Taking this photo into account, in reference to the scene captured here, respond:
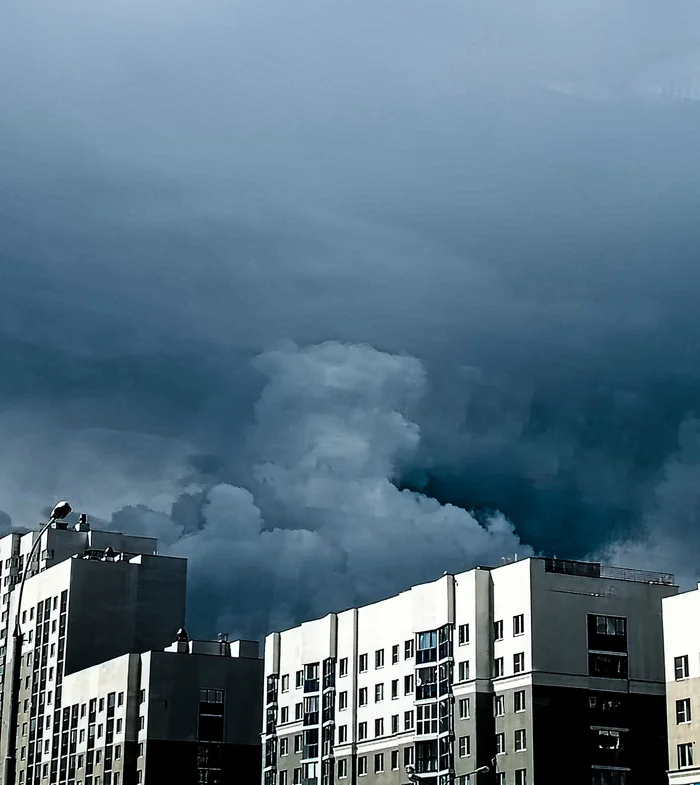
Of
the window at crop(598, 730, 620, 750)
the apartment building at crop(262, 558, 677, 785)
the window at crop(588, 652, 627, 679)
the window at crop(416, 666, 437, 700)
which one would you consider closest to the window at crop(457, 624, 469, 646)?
the apartment building at crop(262, 558, 677, 785)

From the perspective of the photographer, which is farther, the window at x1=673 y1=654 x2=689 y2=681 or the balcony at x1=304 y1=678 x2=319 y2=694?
the balcony at x1=304 y1=678 x2=319 y2=694

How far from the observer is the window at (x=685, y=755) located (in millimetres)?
85500

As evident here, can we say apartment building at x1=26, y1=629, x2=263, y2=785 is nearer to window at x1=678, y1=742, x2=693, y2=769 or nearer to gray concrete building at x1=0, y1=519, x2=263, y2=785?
gray concrete building at x1=0, y1=519, x2=263, y2=785

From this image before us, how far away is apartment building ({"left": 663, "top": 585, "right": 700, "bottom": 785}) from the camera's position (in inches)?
3371

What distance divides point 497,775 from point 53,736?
63.8 metres

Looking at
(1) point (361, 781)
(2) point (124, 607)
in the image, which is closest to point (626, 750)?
(1) point (361, 781)

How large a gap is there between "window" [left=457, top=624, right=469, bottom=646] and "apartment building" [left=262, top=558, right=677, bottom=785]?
0.48 feet

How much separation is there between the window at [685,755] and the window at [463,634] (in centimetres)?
1790

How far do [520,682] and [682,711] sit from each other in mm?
11527

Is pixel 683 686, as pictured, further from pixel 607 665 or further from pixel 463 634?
pixel 463 634

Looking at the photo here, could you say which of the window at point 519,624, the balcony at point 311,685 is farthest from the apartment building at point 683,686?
the balcony at point 311,685

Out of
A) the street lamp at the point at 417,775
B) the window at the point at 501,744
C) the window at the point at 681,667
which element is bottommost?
the street lamp at the point at 417,775

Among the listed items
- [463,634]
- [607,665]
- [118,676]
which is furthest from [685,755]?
[118,676]

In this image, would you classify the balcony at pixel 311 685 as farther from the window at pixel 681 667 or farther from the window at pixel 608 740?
the window at pixel 681 667
